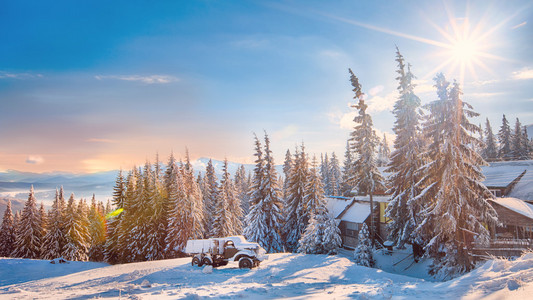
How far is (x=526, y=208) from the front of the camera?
84.3 feet

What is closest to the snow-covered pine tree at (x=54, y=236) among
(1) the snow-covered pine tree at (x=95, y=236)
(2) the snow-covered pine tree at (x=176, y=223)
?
(1) the snow-covered pine tree at (x=95, y=236)

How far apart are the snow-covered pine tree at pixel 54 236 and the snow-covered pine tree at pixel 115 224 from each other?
7927 mm

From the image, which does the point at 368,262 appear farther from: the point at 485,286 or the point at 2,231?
the point at 2,231

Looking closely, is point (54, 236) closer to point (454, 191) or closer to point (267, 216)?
point (267, 216)

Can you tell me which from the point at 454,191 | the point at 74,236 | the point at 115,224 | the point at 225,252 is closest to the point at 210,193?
the point at 115,224

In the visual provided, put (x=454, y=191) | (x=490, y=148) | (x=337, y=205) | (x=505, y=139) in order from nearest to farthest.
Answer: (x=454, y=191)
(x=337, y=205)
(x=505, y=139)
(x=490, y=148)

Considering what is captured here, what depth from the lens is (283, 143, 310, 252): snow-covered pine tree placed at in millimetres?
40406

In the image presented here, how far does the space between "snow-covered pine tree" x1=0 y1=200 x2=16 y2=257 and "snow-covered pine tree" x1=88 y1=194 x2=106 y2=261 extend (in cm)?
1226

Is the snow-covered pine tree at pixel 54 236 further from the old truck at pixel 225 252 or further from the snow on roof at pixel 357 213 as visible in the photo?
the snow on roof at pixel 357 213

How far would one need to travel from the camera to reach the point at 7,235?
51656 mm

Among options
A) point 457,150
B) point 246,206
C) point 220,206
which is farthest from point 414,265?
point 246,206

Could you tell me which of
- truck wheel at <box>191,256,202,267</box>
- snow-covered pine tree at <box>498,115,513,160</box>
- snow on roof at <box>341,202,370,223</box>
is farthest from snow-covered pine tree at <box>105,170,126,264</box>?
snow-covered pine tree at <box>498,115,513,160</box>

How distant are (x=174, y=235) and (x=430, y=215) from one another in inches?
1176

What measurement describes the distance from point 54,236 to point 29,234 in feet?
14.7
